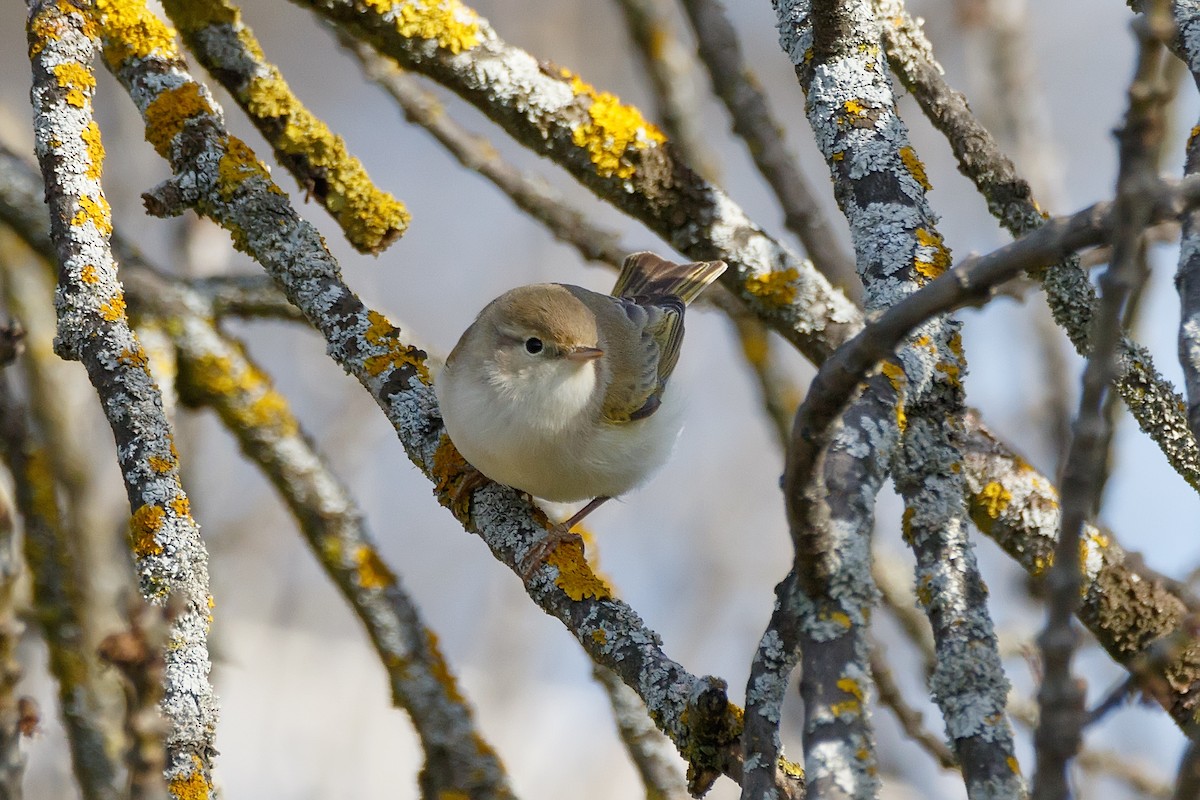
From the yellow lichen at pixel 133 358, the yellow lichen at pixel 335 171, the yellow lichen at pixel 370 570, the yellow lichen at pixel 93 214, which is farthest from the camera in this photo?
the yellow lichen at pixel 370 570

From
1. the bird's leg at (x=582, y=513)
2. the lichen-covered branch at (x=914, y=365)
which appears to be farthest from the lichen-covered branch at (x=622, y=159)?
the bird's leg at (x=582, y=513)

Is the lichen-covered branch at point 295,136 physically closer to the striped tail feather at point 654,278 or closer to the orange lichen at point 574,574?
the orange lichen at point 574,574

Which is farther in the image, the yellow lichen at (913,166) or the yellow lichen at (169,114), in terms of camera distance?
the yellow lichen at (169,114)

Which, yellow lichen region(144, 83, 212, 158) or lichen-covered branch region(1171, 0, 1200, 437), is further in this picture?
yellow lichen region(144, 83, 212, 158)

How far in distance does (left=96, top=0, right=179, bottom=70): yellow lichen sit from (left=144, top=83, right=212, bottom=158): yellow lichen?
144mm

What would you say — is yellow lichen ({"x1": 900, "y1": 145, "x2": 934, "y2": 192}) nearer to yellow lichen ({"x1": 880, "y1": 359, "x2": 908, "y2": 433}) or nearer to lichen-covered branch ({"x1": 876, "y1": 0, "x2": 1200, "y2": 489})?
lichen-covered branch ({"x1": 876, "y1": 0, "x2": 1200, "y2": 489})

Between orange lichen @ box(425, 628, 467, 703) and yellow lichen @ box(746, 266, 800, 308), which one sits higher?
yellow lichen @ box(746, 266, 800, 308)

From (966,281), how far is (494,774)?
226 centimetres

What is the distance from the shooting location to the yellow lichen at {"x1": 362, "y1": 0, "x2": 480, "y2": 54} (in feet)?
9.79

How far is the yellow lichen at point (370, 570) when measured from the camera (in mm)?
3410

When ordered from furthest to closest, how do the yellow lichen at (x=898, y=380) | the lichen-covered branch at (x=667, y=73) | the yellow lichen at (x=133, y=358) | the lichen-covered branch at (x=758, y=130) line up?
the lichen-covered branch at (x=667, y=73), the lichen-covered branch at (x=758, y=130), the yellow lichen at (x=133, y=358), the yellow lichen at (x=898, y=380)

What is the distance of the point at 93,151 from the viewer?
2.43m

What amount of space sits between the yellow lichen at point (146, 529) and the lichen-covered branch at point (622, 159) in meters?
1.55

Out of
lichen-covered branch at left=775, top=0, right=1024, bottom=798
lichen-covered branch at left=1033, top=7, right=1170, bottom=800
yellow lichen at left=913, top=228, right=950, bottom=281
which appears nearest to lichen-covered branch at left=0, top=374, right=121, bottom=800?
lichen-covered branch at left=775, top=0, right=1024, bottom=798
